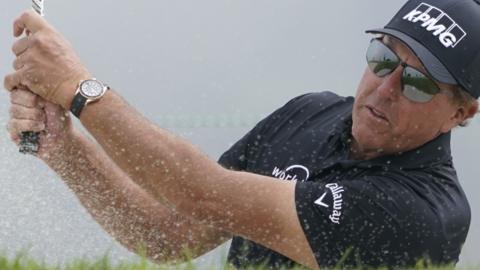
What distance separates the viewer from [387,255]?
3111mm

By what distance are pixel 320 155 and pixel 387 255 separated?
0.43m

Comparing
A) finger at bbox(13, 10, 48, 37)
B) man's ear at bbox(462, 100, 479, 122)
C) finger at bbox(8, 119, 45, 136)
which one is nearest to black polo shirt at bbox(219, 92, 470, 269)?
man's ear at bbox(462, 100, 479, 122)

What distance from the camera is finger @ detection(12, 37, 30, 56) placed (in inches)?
120

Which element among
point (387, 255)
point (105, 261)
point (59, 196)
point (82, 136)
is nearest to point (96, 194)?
point (82, 136)

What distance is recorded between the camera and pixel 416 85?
3301mm

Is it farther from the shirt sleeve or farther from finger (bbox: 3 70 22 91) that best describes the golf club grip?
the shirt sleeve

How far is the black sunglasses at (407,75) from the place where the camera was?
329cm

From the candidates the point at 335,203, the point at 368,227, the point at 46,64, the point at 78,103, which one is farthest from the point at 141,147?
the point at 368,227

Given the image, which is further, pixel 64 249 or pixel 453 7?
pixel 64 249

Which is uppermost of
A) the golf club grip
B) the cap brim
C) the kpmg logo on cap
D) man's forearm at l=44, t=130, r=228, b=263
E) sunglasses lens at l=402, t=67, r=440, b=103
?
the kpmg logo on cap

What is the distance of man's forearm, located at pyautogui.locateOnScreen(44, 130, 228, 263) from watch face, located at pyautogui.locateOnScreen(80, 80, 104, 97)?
57cm

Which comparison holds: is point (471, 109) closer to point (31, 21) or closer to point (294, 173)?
point (294, 173)

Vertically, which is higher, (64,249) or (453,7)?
(453,7)

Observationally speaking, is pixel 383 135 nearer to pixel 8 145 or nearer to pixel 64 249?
pixel 64 249
